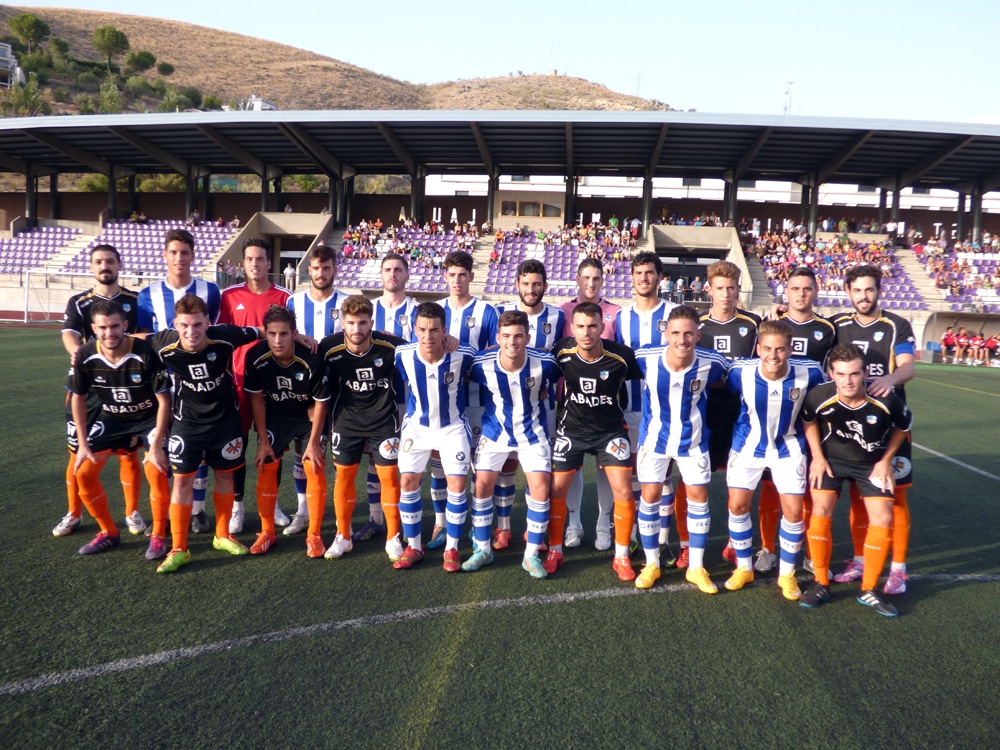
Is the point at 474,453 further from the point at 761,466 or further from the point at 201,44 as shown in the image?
the point at 201,44

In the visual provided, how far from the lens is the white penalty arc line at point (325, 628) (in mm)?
2730

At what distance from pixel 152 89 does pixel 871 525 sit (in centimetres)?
7769

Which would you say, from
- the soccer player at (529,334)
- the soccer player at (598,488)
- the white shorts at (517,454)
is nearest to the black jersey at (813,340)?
the soccer player at (598,488)

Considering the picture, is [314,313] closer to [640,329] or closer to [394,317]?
[394,317]

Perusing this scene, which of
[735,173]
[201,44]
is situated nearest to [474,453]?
[735,173]

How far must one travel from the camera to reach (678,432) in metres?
3.97

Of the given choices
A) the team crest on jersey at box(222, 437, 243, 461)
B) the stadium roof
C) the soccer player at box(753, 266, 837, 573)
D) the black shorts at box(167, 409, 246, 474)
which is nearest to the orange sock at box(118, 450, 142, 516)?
the black shorts at box(167, 409, 246, 474)

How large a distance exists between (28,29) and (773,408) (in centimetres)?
8422

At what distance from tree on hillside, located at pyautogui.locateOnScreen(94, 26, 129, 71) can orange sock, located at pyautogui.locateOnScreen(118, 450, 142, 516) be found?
77175mm

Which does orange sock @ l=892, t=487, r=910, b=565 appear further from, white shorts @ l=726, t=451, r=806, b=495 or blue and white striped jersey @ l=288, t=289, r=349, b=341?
blue and white striped jersey @ l=288, t=289, r=349, b=341

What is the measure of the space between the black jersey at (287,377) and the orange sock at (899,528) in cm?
358

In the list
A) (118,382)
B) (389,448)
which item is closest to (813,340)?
(389,448)

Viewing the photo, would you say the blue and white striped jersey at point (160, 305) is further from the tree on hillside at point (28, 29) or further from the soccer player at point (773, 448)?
the tree on hillside at point (28, 29)

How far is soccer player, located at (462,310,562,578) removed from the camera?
3.97 metres
